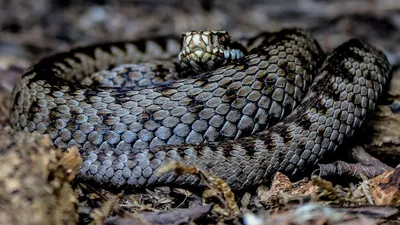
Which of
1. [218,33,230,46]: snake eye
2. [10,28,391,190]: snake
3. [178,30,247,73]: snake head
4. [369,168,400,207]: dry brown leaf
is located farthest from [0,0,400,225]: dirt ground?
[218,33,230,46]: snake eye

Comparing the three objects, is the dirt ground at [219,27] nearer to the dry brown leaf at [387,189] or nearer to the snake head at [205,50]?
the dry brown leaf at [387,189]

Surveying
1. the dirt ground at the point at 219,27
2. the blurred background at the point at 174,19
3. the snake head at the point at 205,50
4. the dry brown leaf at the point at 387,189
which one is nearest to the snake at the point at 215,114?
the snake head at the point at 205,50

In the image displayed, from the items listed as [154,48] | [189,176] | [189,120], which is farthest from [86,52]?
[189,176]

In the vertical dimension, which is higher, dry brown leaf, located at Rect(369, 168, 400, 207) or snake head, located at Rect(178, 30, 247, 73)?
snake head, located at Rect(178, 30, 247, 73)

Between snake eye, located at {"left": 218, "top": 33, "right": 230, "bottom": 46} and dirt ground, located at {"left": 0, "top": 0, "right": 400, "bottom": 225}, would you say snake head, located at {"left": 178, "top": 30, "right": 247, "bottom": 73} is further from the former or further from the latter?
dirt ground, located at {"left": 0, "top": 0, "right": 400, "bottom": 225}

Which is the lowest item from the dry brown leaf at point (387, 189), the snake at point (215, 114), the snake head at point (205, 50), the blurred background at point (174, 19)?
the dry brown leaf at point (387, 189)

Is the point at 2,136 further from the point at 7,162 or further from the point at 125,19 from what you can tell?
the point at 125,19
